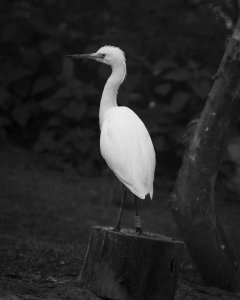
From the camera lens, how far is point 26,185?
8.61m

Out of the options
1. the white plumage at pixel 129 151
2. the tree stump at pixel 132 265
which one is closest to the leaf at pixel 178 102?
the white plumage at pixel 129 151

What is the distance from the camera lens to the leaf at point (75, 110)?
9.41m

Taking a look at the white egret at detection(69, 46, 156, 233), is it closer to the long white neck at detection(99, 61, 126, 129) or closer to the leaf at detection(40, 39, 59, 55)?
the long white neck at detection(99, 61, 126, 129)

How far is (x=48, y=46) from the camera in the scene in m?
10.0

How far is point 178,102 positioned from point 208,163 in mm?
3668

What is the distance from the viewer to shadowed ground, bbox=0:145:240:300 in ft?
17.1

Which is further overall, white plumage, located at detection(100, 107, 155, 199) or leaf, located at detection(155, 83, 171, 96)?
leaf, located at detection(155, 83, 171, 96)

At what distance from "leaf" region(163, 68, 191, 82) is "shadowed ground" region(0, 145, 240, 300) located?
55.9 inches

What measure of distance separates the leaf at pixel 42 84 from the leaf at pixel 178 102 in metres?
1.72

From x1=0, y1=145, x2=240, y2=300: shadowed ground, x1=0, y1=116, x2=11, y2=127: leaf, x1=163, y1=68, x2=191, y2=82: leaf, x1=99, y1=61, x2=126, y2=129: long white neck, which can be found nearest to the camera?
x1=0, y1=145, x2=240, y2=300: shadowed ground

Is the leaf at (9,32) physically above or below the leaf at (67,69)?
above

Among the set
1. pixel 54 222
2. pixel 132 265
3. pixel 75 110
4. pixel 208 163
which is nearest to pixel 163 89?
pixel 75 110

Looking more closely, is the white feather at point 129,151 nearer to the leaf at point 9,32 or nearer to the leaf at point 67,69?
the leaf at point 67,69

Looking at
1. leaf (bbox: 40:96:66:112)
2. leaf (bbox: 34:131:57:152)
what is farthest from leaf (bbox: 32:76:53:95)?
leaf (bbox: 34:131:57:152)
